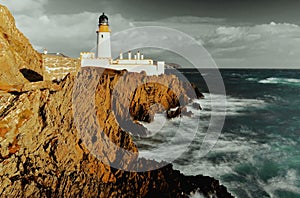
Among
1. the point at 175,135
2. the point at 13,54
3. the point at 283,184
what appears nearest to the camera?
the point at 13,54

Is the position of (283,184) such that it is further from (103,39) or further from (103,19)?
(103,19)

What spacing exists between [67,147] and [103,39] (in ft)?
62.8

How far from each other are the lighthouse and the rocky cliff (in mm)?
13467

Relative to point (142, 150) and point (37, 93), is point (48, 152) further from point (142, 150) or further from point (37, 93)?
point (142, 150)

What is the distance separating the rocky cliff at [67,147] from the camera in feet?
20.6

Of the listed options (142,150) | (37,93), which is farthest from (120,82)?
(37,93)

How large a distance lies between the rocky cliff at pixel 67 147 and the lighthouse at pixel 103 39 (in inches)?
530

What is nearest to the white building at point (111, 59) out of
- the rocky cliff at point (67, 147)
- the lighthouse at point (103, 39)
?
the lighthouse at point (103, 39)

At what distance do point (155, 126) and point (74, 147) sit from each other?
1095cm

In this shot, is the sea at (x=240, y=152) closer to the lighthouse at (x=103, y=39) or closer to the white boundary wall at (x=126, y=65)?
the white boundary wall at (x=126, y=65)

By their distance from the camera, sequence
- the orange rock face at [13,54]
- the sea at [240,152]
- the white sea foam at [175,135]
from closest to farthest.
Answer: the orange rock face at [13,54] → the sea at [240,152] → the white sea foam at [175,135]

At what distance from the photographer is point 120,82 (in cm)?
1867

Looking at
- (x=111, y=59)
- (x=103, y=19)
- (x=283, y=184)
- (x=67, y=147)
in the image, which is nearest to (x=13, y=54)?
(x=67, y=147)

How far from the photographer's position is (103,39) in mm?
25000
